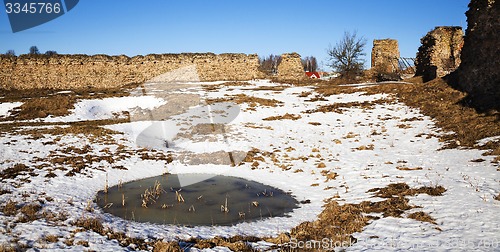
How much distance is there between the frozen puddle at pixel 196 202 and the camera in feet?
24.4

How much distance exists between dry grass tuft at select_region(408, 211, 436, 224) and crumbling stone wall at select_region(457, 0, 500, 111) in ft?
32.2

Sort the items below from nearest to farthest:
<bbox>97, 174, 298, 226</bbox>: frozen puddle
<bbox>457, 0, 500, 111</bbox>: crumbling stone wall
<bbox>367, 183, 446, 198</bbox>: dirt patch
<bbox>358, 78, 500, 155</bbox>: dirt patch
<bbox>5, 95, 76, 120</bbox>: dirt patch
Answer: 1. <bbox>97, 174, 298, 226</bbox>: frozen puddle
2. <bbox>367, 183, 446, 198</bbox>: dirt patch
3. <bbox>358, 78, 500, 155</bbox>: dirt patch
4. <bbox>457, 0, 500, 111</bbox>: crumbling stone wall
5. <bbox>5, 95, 76, 120</bbox>: dirt patch

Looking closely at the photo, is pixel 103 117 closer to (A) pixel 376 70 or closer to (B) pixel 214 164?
(B) pixel 214 164

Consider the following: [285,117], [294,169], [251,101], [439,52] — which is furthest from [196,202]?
[439,52]

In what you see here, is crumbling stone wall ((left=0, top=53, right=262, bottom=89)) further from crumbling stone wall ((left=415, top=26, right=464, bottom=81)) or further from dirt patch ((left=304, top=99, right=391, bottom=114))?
dirt patch ((left=304, top=99, right=391, bottom=114))

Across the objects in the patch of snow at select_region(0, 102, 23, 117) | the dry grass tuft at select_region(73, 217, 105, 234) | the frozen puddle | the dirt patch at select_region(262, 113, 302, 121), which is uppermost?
the patch of snow at select_region(0, 102, 23, 117)

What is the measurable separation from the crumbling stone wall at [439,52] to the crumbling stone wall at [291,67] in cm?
1429

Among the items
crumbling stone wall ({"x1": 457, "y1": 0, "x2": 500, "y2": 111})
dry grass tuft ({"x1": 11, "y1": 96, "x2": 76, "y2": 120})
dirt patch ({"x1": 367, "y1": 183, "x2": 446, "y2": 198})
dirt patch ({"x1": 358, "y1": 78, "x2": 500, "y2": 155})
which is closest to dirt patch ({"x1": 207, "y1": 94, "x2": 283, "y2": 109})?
dirt patch ({"x1": 358, "y1": 78, "x2": 500, "y2": 155})

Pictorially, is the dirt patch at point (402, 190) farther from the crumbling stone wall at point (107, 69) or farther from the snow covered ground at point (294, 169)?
the crumbling stone wall at point (107, 69)

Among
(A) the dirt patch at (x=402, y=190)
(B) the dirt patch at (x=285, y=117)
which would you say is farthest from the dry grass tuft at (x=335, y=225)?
(B) the dirt patch at (x=285, y=117)

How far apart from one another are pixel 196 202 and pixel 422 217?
206 inches

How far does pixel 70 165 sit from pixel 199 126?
7.59 metres

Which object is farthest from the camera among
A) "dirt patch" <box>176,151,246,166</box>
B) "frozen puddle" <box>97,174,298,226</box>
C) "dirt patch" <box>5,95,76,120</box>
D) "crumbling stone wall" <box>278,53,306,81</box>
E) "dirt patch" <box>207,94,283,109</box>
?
"crumbling stone wall" <box>278,53,306,81</box>

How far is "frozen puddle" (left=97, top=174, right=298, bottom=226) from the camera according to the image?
743cm
